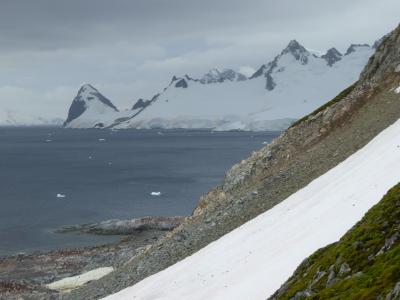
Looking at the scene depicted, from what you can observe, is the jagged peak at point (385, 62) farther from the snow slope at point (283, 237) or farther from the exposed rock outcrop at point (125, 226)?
the exposed rock outcrop at point (125, 226)

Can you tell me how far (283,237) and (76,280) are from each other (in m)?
35.5

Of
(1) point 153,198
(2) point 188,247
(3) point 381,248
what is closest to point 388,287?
(3) point 381,248

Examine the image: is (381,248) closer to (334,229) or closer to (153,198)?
(334,229)

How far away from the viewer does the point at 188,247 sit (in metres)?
44.5

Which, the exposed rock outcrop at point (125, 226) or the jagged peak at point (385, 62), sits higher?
the jagged peak at point (385, 62)

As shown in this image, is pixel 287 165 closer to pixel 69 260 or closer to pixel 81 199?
pixel 69 260

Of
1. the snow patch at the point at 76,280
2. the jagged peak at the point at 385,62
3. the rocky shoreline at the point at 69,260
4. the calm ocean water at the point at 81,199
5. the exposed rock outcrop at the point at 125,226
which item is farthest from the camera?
the exposed rock outcrop at the point at 125,226

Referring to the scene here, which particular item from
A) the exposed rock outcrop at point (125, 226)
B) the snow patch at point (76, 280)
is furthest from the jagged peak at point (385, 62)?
the exposed rock outcrop at point (125, 226)

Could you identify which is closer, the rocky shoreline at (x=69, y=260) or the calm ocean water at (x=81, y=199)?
the rocky shoreline at (x=69, y=260)

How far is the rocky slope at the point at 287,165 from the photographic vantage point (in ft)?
148

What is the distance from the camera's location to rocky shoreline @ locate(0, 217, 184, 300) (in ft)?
197

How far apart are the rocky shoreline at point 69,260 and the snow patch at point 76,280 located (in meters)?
1.08

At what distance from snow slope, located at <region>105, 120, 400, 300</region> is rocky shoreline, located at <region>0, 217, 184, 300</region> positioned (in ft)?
67.7

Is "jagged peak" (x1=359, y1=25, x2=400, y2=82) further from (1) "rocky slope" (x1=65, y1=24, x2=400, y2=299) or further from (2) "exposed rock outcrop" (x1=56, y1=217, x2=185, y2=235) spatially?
(2) "exposed rock outcrop" (x1=56, y1=217, x2=185, y2=235)
